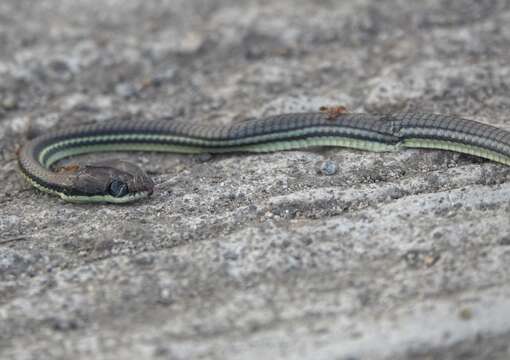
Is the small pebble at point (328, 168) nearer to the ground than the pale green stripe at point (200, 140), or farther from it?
nearer to the ground

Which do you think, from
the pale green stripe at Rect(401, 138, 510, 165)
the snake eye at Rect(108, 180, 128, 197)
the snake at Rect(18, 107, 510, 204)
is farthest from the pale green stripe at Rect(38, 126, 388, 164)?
the snake eye at Rect(108, 180, 128, 197)

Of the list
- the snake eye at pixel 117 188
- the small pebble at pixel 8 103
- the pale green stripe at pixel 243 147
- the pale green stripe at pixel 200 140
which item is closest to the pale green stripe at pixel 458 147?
the pale green stripe at pixel 243 147

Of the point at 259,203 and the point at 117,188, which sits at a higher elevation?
the point at 117,188

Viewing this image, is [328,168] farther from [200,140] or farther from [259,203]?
[200,140]

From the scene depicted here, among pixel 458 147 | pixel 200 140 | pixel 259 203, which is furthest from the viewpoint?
pixel 200 140

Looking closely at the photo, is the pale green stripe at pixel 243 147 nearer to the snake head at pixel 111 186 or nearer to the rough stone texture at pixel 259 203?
the rough stone texture at pixel 259 203

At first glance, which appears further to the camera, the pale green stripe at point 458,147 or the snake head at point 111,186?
the snake head at point 111,186

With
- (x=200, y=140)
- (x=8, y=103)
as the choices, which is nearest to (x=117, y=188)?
(x=200, y=140)

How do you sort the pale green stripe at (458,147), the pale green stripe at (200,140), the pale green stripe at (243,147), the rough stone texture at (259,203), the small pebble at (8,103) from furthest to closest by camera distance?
the small pebble at (8,103) → the pale green stripe at (200,140) → the pale green stripe at (243,147) → the pale green stripe at (458,147) → the rough stone texture at (259,203)
